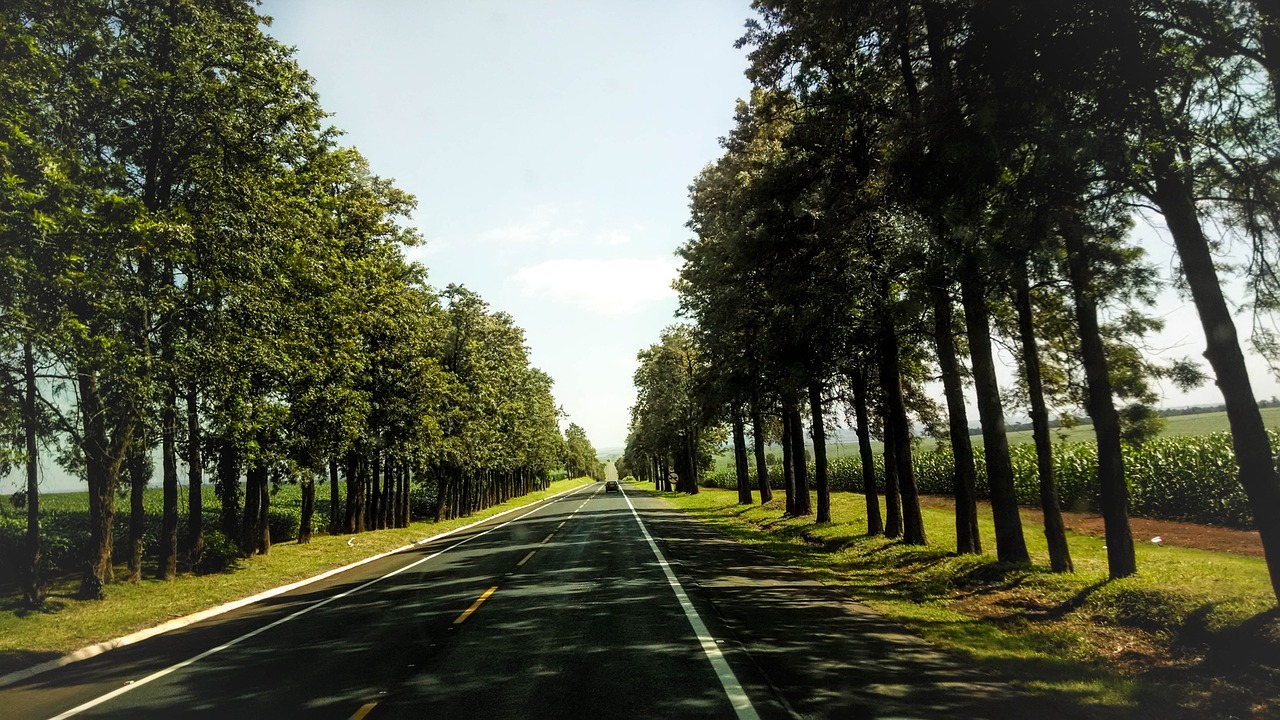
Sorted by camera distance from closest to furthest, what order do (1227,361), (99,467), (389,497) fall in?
(1227,361) → (99,467) → (389,497)

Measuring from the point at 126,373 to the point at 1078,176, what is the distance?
53.6 ft

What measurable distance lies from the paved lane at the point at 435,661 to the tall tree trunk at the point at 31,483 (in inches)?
176

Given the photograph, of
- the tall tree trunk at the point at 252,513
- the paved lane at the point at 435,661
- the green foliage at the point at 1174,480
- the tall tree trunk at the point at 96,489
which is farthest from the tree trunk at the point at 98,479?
the green foliage at the point at 1174,480

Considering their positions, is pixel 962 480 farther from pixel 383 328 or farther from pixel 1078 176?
pixel 383 328

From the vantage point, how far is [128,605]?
13414 millimetres

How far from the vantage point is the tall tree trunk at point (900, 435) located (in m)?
16.6

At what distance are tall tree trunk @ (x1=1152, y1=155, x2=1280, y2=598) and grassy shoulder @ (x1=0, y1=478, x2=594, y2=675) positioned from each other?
15.1 metres

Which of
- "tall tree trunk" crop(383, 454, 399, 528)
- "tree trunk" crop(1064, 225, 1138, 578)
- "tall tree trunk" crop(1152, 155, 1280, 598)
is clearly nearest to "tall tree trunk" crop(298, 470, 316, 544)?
"tall tree trunk" crop(383, 454, 399, 528)

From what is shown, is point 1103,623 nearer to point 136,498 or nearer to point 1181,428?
point 136,498

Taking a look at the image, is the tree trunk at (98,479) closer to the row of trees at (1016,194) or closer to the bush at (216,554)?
the bush at (216,554)

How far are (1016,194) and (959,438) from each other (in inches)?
267

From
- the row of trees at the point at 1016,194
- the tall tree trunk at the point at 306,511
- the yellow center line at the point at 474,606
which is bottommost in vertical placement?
the yellow center line at the point at 474,606

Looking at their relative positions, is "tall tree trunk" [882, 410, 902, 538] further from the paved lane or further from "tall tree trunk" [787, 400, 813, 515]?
"tall tree trunk" [787, 400, 813, 515]

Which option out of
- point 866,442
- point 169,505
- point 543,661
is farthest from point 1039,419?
point 169,505
